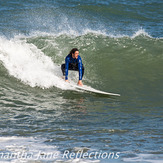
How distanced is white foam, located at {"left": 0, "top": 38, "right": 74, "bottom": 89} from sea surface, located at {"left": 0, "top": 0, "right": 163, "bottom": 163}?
0.03 meters

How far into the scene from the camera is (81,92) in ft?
28.5

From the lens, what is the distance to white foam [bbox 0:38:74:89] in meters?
9.33

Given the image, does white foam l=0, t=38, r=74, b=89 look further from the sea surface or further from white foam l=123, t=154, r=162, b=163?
white foam l=123, t=154, r=162, b=163

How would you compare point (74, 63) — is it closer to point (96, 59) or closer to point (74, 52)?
point (74, 52)

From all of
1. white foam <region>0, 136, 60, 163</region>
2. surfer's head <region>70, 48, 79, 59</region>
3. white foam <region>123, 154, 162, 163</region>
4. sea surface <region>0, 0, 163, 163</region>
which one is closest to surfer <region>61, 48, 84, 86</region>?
surfer's head <region>70, 48, 79, 59</region>

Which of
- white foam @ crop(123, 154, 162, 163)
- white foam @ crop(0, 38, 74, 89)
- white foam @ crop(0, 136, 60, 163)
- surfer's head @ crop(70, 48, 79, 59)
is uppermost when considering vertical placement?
surfer's head @ crop(70, 48, 79, 59)

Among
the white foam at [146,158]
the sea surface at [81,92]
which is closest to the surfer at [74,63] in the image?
the sea surface at [81,92]

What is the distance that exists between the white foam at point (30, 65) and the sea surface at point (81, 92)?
33mm

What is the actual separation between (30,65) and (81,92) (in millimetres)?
2502

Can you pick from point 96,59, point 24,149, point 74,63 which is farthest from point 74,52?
point 24,149

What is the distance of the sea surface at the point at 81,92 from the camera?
4723 mm

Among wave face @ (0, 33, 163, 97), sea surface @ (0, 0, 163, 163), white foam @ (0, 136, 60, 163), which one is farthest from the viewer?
wave face @ (0, 33, 163, 97)

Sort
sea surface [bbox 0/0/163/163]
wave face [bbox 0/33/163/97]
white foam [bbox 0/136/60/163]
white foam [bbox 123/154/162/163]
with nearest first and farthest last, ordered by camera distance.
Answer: white foam [bbox 123/154/162/163] < white foam [bbox 0/136/60/163] < sea surface [bbox 0/0/163/163] < wave face [bbox 0/33/163/97]

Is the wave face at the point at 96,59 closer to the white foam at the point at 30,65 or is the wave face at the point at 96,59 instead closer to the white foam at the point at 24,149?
the white foam at the point at 30,65
